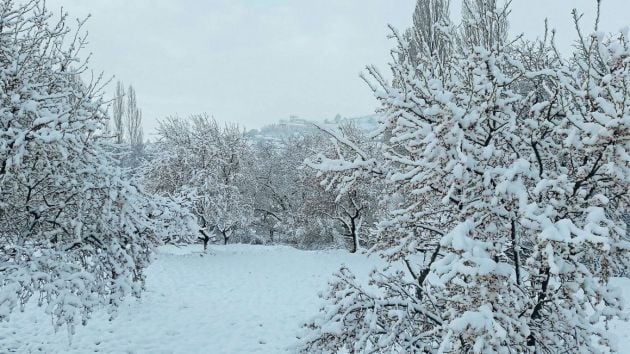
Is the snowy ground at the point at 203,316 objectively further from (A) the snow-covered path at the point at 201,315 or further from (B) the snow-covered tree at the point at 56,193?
(B) the snow-covered tree at the point at 56,193

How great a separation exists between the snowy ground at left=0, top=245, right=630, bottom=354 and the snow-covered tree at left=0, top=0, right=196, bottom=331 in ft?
10.1

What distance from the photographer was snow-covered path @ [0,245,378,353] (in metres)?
10.2

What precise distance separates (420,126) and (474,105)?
21.5 inches

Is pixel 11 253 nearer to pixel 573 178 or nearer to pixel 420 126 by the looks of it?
pixel 420 126

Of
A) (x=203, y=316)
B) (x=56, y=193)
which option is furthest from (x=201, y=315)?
(x=56, y=193)

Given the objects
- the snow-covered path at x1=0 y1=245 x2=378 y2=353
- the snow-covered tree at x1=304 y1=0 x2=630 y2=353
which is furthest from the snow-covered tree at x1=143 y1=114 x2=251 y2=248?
the snow-covered tree at x1=304 y1=0 x2=630 y2=353

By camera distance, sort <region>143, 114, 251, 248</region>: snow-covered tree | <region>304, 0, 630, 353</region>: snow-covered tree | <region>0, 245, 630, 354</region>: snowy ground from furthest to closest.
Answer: <region>143, 114, 251, 248</region>: snow-covered tree < <region>0, 245, 630, 354</region>: snowy ground < <region>304, 0, 630, 353</region>: snow-covered tree

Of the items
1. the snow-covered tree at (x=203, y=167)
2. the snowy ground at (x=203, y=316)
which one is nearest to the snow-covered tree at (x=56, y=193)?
the snowy ground at (x=203, y=316)

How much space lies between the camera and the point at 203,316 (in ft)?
40.9

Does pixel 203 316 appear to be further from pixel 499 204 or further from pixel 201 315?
pixel 499 204

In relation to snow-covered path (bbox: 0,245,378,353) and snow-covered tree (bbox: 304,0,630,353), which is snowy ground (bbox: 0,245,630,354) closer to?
snow-covered path (bbox: 0,245,378,353)

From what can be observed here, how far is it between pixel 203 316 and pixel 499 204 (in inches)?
416

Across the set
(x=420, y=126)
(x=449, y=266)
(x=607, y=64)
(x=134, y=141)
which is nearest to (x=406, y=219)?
(x=420, y=126)

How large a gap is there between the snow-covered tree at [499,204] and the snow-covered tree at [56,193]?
372 cm
